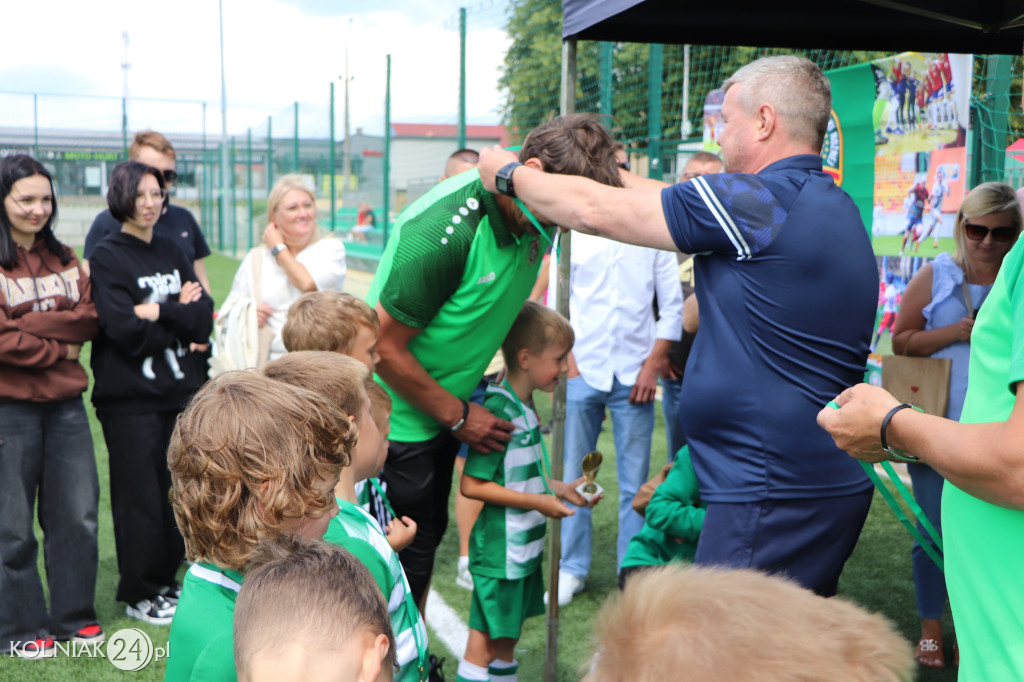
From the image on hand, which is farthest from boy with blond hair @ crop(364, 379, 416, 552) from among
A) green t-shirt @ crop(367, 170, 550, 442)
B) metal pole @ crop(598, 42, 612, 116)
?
metal pole @ crop(598, 42, 612, 116)

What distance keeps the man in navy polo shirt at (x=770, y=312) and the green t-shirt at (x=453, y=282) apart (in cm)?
56

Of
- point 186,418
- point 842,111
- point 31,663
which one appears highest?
point 842,111

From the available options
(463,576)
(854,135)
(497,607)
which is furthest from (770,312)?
(854,135)

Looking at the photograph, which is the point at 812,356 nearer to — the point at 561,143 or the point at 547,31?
the point at 561,143

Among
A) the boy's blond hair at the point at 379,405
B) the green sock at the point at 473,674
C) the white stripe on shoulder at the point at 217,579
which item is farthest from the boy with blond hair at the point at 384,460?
the green sock at the point at 473,674

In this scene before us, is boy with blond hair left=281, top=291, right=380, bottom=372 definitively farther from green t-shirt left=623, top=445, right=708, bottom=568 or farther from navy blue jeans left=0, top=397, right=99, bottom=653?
navy blue jeans left=0, top=397, right=99, bottom=653

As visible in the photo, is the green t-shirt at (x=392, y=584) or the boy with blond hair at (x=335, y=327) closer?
the green t-shirt at (x=392, y=584)

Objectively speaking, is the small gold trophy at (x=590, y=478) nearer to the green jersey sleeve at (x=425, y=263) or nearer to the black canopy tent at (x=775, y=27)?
the black canopy tent at (x=775, y=27)

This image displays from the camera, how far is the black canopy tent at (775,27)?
2898 millimetres

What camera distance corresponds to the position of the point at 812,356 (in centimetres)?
204

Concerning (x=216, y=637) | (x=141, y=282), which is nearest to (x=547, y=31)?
(x=141, y=282)

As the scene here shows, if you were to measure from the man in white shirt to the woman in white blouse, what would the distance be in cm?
140

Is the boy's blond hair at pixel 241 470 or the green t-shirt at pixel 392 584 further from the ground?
the boy's blond hair at pixel 241 470

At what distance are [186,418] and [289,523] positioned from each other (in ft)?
0.89
